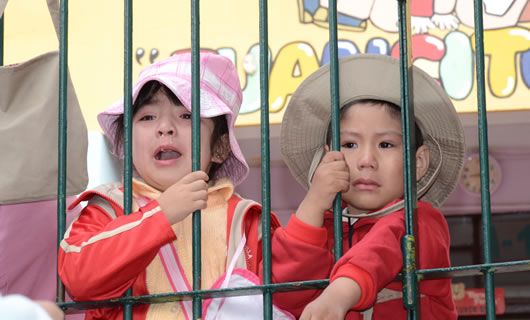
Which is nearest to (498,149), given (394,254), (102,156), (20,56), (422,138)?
(102,156)

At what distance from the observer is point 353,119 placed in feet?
6.47

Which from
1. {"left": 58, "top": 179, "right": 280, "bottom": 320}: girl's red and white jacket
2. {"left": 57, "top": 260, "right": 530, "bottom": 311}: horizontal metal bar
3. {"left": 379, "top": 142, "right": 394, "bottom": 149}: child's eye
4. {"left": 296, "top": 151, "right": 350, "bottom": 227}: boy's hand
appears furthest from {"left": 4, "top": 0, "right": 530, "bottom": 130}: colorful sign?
{"left": 57, "top": 260, "right": 530, "bottom": 311}: horizontal metal bar

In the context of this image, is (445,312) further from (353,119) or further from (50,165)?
(50,165)

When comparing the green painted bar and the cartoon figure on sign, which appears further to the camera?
the cartoon figure on sign

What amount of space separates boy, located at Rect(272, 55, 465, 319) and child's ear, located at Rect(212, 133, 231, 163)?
202 mm

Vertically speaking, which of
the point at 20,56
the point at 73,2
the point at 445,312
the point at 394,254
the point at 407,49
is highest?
the point at 73,2

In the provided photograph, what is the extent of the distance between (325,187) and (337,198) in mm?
78

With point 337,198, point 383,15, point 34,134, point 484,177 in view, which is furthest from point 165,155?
point 383,15

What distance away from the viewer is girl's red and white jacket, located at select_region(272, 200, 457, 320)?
5.09 ft

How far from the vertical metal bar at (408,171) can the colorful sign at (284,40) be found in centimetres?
453

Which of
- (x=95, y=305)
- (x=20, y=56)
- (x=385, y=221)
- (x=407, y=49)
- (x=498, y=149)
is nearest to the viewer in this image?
(x=407, y=49)

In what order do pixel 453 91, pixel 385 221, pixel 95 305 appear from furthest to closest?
1. pixel 453 91
2. pixel 385 221
3. pixel 95 305

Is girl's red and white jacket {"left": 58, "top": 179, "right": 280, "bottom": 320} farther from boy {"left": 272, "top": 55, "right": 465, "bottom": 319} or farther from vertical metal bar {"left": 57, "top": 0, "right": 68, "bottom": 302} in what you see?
boy {"left": 272, "top": 55, "right": 465, "bottom": 319}

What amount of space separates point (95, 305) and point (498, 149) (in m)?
6.08
